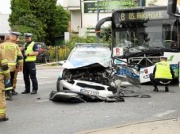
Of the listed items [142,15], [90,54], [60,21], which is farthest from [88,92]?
[60,21]

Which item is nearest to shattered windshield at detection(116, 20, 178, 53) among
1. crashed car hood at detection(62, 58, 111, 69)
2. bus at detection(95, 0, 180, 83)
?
bus at detection(95, 0, 180, 83)

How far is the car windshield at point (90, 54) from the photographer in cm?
1382

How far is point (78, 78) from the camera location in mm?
13102

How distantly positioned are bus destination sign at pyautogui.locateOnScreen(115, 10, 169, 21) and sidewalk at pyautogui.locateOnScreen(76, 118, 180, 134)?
313 inches

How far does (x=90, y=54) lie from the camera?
14172 mm

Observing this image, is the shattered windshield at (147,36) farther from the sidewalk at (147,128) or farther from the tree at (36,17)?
the tree at (36,17)

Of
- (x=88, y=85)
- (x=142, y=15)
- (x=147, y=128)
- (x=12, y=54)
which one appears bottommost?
(x=147, y=128)

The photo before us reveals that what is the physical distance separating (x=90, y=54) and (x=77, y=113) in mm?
3967

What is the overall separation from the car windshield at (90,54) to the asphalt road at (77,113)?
5.17 feet

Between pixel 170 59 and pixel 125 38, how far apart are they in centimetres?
213

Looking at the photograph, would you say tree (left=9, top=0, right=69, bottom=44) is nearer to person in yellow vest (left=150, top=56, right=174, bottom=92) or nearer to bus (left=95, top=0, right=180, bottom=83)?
bus (left=95, top=0, right=180, bottom=83)

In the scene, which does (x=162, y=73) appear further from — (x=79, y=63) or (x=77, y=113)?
(x=77, y=113)

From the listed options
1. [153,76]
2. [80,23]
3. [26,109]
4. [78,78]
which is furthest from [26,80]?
[80,23]

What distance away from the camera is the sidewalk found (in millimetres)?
8109
